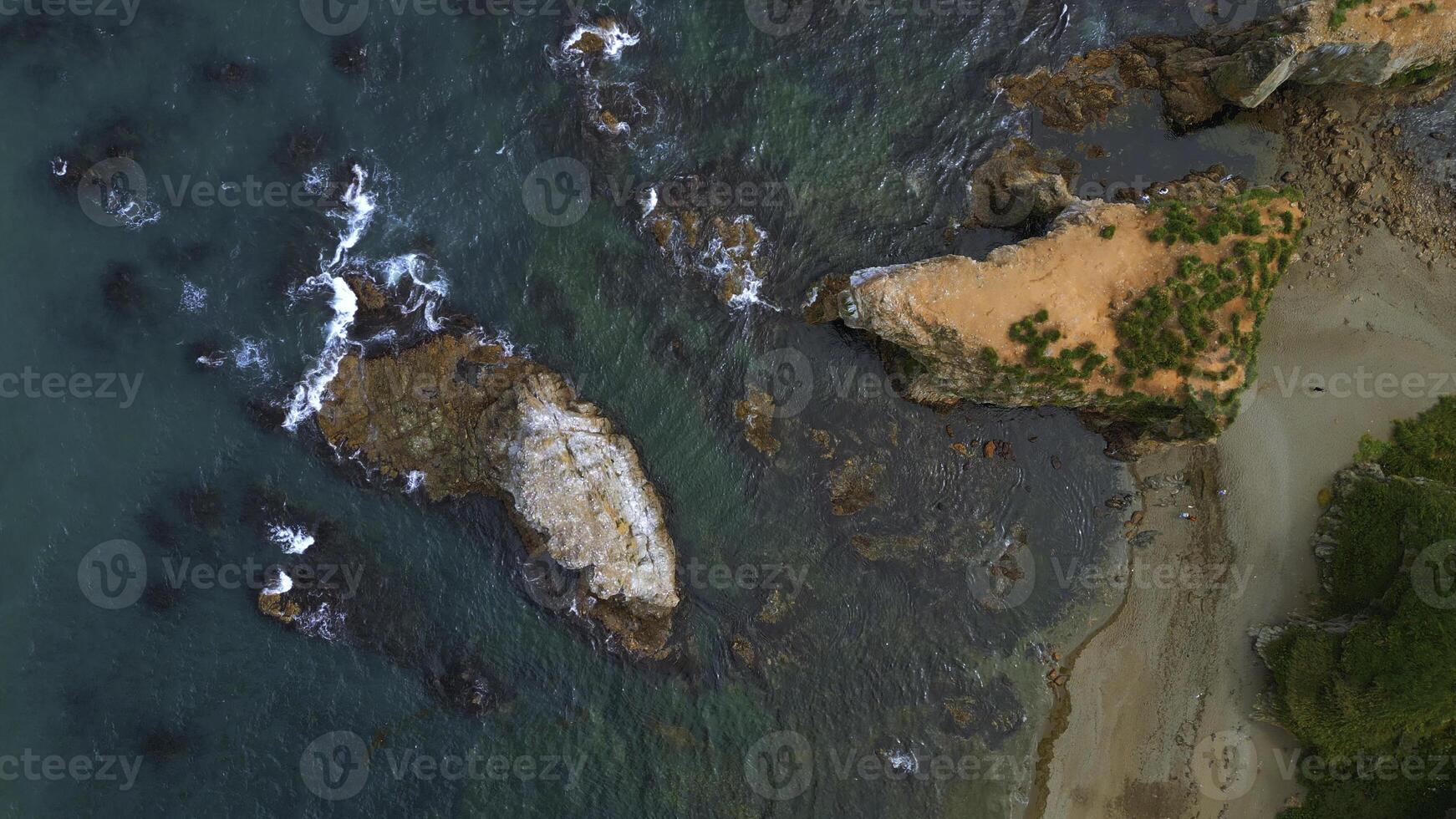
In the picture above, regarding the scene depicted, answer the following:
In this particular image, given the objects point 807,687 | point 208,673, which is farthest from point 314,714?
point 807,687

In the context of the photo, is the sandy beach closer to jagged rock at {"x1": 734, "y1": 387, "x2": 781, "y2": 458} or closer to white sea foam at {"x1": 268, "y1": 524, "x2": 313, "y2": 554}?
jagged rock at {"x1": 734, "y1": 387, "x2": 781, "y2": 458}

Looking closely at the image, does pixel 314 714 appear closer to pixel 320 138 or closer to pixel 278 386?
pixel 278 386

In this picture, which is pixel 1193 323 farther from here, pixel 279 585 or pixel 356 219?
pixel 279 585

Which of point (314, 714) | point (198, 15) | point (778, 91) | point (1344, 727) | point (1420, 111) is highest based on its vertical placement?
point (1420, 111)

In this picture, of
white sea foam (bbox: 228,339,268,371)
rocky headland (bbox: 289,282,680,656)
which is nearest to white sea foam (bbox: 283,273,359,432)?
rocky headland (bbox: 289,282,680,656)

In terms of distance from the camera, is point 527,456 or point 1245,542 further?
point 1245,542

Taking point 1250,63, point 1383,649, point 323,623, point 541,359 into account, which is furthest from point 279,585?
point 1250,63
